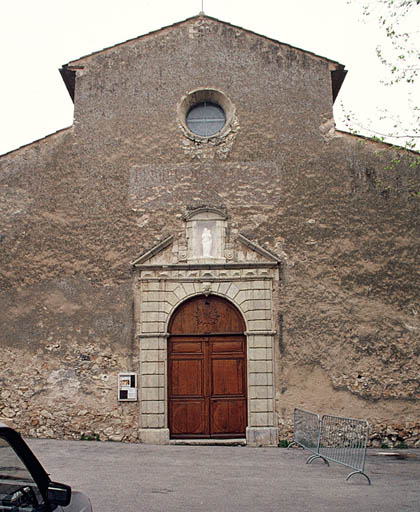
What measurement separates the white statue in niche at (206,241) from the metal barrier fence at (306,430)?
314 centimetres

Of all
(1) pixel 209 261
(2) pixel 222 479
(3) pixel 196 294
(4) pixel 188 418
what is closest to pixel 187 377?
(4) pixel 188 418

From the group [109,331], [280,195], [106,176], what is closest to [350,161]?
[280,195]

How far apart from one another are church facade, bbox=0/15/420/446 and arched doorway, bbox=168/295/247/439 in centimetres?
3

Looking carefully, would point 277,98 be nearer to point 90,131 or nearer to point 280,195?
point 280,195

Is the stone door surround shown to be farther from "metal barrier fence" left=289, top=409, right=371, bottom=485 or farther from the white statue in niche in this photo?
"metal barrier fence" left=289, top=409, right=371, bottom=485

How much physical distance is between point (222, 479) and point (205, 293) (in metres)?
3.98

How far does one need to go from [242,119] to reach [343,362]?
195 inches

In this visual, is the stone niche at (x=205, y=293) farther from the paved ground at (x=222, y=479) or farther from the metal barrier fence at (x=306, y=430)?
the paved ground at (x=222, y=479)

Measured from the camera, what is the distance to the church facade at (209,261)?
948 centimetres

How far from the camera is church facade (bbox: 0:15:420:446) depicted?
9477mm

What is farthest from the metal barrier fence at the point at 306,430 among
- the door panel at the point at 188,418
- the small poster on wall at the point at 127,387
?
the small poster on wall at the point at 127,387

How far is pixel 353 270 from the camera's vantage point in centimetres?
978

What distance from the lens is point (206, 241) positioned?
10.0 m

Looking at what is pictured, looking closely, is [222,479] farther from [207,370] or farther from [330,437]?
[207,370]
